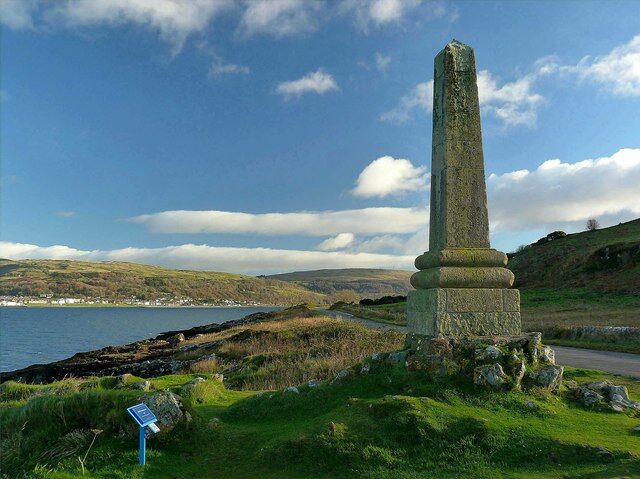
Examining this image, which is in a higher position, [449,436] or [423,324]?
[423,324]

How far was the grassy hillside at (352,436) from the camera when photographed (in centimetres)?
607

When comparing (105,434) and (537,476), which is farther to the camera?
(105,434)

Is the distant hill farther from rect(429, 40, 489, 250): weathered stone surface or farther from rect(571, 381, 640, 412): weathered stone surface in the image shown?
rect(429, 40, 489, 250): weathered stone surface

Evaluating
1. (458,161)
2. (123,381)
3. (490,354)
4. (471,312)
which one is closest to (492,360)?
(490,354)

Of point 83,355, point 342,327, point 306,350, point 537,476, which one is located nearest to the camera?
point 537,476

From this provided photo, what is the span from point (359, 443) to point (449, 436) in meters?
1.20

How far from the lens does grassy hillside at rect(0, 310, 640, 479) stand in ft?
19.9

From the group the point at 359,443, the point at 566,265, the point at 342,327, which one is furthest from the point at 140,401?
the point at 566,265

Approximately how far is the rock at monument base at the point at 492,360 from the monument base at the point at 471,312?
9.7 inches

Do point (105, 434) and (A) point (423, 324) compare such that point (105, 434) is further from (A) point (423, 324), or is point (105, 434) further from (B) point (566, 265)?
(B) point (566, 265)

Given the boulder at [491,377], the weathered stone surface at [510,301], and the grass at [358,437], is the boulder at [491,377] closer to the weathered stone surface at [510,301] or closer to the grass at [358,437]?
the grass at [358,437]

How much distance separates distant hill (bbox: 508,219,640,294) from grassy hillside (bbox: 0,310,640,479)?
39068mm

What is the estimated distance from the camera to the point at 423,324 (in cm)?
888

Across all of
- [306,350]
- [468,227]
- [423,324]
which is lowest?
[306,350]
